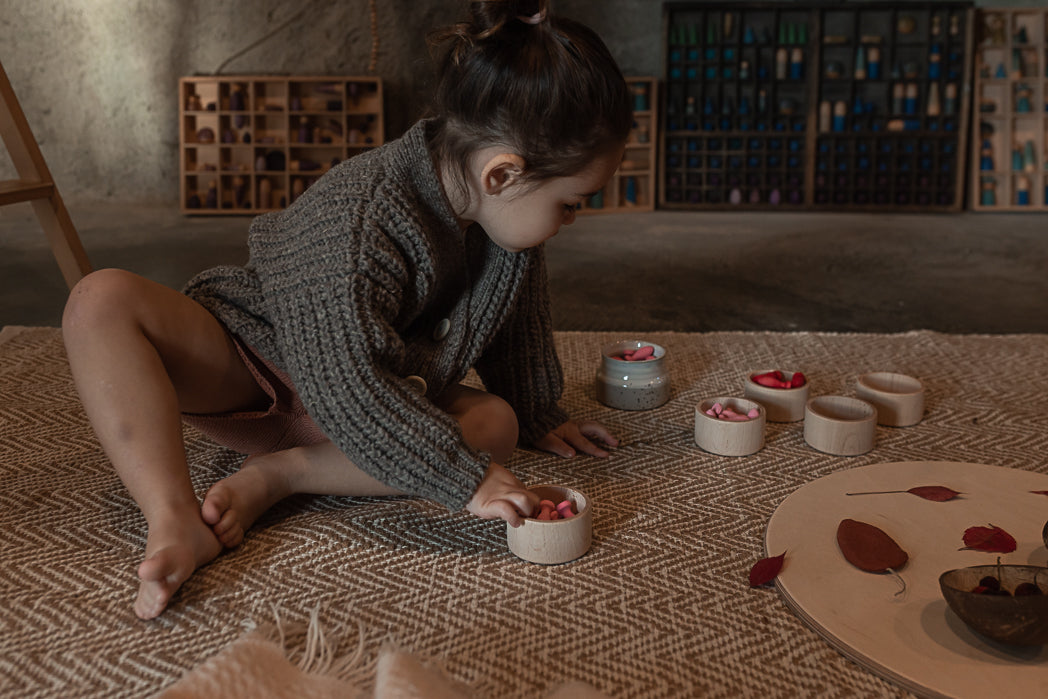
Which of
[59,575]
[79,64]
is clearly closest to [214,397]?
[59,575]

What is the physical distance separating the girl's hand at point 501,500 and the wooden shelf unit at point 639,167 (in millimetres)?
3747

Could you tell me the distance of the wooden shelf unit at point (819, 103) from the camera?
14.9 ft

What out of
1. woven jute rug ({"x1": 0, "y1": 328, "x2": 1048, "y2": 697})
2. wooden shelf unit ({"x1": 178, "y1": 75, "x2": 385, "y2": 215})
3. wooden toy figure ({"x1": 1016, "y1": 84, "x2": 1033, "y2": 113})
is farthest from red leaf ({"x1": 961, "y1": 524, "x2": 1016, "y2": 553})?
wooden toy figure ({"x1": 1016, "y1": 84, "x2": 1033, "y2": 113})

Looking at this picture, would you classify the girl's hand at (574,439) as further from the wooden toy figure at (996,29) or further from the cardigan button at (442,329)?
the wooden toy figure at (996,29)

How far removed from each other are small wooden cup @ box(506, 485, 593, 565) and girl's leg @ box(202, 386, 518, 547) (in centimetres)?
15

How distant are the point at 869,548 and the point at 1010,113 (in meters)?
4.49

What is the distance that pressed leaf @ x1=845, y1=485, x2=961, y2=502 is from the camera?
1.05m

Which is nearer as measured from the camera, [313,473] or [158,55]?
[313,473]

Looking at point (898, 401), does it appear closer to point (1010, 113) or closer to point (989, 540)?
point (989, 540)

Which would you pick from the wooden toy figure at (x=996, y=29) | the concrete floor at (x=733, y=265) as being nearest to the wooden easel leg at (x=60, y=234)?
the concrete floor at (x=733, y=265)

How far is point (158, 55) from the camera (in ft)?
14.9

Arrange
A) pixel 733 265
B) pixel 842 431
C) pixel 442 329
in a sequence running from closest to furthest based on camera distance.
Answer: pixel 442 329 < pixel 842 431 < pixel 733 265

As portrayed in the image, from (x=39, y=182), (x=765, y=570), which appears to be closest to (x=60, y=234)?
(x=39, y=182)

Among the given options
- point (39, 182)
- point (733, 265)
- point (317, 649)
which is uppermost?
point (39, 182)
